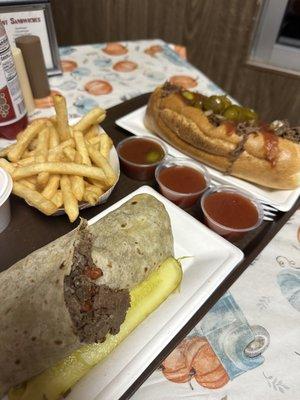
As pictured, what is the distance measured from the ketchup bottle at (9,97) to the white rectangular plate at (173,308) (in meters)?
0.99

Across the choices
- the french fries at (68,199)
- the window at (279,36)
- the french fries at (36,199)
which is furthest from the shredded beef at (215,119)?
the window at (279,36)

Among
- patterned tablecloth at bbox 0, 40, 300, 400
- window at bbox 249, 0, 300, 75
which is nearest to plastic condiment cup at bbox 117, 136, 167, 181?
patterned tablecloth at bbox 0, 40, 300, 400

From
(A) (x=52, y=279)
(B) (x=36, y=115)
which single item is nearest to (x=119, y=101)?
(B) (x=36, y=115)

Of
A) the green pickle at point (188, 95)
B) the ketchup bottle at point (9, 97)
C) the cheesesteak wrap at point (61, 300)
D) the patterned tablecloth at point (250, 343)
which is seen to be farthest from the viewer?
the green pickle at point (188, 95)

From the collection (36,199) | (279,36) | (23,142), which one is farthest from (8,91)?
(279,36)

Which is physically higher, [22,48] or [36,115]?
[22,48]

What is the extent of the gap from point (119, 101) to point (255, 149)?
4.25 feet

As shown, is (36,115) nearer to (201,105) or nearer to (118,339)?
(201,105)

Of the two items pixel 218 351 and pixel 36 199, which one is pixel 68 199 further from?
pixel 218 351

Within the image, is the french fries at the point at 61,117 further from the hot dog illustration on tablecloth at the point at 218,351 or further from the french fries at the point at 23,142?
the hot dog illustration on tablecloth at the point at 218,351

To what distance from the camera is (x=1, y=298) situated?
1.17 m

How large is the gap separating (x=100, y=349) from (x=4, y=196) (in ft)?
2.84

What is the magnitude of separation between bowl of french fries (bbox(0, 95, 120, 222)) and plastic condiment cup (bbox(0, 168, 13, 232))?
2.2 inches

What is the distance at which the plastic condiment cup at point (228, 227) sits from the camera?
1.70 m
